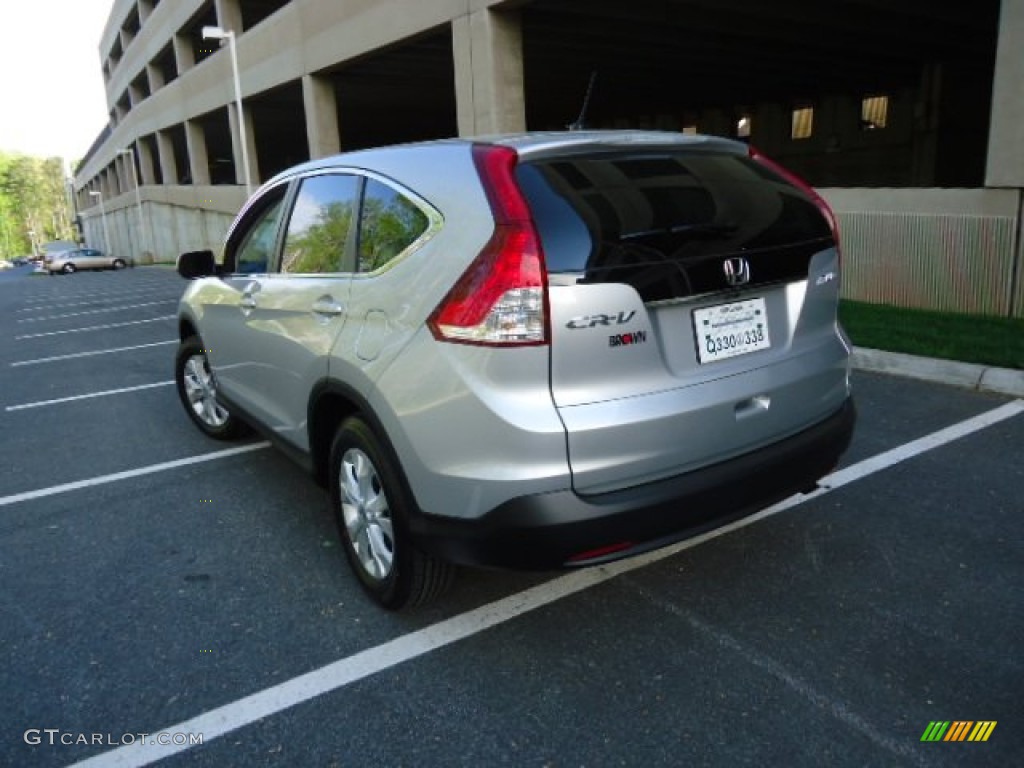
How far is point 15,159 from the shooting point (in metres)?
142

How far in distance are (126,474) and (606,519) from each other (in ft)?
11.9

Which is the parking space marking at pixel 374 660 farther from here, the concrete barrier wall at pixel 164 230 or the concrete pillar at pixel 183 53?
the concrete pillar at pixel 183 53

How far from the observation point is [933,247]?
26.7ft

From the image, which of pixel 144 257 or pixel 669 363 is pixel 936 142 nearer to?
pixel 669 363

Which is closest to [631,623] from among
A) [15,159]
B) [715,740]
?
[715,740]

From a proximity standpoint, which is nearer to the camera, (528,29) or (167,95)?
(528,29)

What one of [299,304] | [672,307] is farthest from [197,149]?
[672,307]

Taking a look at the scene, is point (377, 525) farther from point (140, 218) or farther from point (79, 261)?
point (140, 218)

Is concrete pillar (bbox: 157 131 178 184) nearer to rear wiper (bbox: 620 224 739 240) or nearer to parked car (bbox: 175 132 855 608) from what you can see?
parked car (bbox: 175 132 855 608)

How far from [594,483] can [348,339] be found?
1163 mm

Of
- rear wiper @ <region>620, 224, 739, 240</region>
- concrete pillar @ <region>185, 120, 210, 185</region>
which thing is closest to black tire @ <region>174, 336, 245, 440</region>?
rear wiper @ <region>620, 224, 739, 240</region>

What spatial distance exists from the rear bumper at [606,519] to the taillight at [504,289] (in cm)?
51

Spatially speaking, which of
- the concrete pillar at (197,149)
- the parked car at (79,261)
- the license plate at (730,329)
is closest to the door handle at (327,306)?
the license plate at (730,329)

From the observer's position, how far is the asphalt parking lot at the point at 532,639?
2293 millimetres
